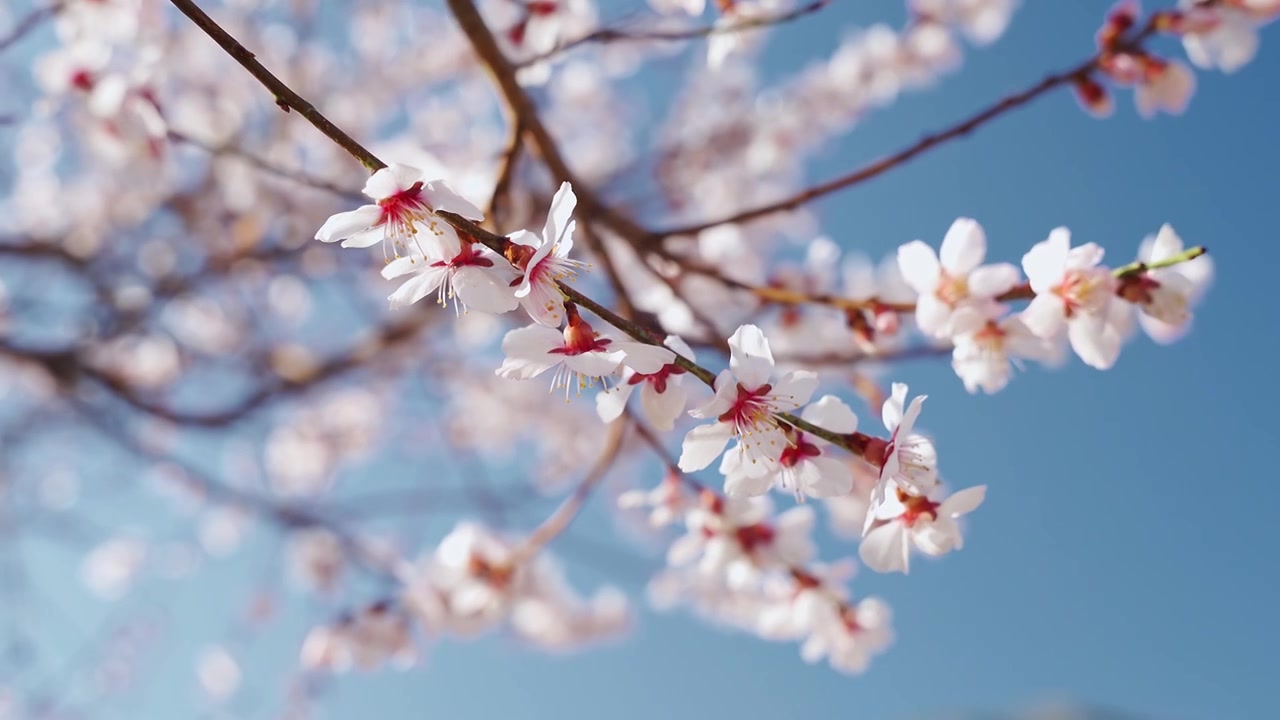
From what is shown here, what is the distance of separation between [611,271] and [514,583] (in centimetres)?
70

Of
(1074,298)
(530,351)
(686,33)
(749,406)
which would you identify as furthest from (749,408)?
(686,33)

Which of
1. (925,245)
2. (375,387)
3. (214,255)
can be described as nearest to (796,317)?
(925,245)

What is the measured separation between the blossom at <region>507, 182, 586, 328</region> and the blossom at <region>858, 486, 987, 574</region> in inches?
16.8

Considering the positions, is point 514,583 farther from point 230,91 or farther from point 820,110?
point 820,110

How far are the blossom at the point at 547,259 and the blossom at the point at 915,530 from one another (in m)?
0.43

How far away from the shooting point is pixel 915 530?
0.90m

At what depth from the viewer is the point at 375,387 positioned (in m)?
4.24

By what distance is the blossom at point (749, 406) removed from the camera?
2.49 ft

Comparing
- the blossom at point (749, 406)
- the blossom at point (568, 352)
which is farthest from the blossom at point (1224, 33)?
the blossom at point (568, 352)

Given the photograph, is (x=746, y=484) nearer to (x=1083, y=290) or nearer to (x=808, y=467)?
(x=808, y=467)

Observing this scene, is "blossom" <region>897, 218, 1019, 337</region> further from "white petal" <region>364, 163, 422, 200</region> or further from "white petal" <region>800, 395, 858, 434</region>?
"white petal" <region>364, 163, 422, 200</region>

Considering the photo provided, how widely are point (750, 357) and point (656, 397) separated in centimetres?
11

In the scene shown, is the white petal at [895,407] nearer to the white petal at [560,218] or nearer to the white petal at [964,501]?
the white petal at [964,501]

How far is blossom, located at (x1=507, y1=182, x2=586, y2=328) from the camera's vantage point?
2.23ft
